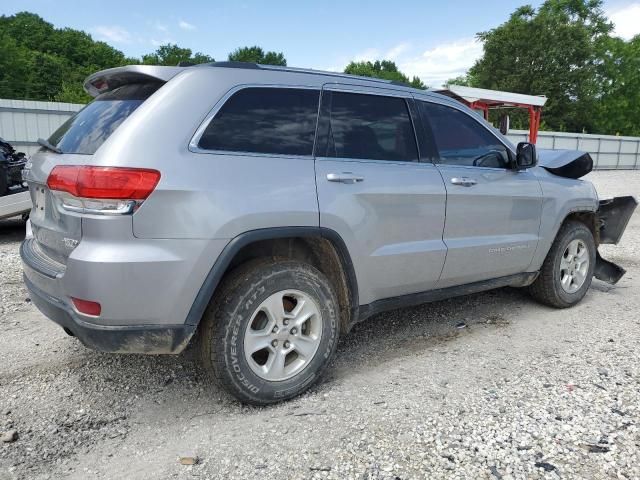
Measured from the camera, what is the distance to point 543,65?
45.9 meters

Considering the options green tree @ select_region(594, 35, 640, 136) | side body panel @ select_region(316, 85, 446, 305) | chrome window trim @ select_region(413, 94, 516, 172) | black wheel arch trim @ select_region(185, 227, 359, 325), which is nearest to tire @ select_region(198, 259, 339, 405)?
black wheel arch trim @ select_region(185, 227, 359, 325)

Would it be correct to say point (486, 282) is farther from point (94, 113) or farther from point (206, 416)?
point (94, 113)

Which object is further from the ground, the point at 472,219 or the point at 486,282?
the point at 472,219

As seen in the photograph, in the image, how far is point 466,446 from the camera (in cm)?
254

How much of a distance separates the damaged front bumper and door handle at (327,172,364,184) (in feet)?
10.5

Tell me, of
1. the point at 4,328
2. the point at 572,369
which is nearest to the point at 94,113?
the point at 4,328

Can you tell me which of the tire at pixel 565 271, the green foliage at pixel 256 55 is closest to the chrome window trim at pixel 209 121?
the tire at pixel 565 271

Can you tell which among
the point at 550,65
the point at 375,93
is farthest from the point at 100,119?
the point at 550,65

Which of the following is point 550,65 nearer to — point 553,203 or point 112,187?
point 553,203

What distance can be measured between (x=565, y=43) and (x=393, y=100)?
1961 inches

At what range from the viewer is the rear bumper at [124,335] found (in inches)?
97.7

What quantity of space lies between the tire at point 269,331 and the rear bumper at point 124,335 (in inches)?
7.5

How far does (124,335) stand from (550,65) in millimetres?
50553

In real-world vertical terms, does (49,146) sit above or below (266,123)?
below
